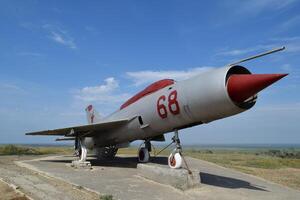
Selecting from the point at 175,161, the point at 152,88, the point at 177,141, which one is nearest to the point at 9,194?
the point at 175,161

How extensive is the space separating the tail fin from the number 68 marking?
1128 centimetres

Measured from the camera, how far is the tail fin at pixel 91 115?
25.2 meters

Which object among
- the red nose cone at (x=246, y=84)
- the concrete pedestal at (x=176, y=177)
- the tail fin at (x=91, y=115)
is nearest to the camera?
the red nose cone at (x=246, y=84)

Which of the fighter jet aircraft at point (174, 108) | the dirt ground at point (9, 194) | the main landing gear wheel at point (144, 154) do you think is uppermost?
the fighter jet aircraft at point (174, 108)

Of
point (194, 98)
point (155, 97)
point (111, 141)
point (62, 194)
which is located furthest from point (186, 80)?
point (111, 141)

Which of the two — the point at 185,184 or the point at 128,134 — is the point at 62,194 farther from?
the point at 128,134

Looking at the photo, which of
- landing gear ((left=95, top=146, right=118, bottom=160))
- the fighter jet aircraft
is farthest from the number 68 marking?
landing gear ((left=95, top=146, right=118, bottom=160))

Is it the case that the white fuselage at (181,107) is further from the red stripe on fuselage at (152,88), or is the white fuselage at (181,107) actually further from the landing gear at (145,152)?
the landing gear at (145,152)

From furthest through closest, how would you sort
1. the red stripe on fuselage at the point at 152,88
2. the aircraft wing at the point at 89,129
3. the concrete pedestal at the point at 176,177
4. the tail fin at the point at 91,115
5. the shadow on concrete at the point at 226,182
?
the tail fin at the point at 91,115
the aircraft wing at the point at 89,129
the red stripe on fuselage at the point at 152,88
the shadow on concrete at the point at 226,182
the concrete pedestal at the point at 176,177

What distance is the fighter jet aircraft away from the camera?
35.6 feet

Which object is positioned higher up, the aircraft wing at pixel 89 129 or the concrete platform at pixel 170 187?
the aircraft wing at pixel 89 129

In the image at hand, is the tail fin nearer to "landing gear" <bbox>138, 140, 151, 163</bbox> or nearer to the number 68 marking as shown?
"landing gear" <bbox>138, 140, 151, 163</bbox>

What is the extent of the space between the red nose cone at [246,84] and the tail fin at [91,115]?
15465mm

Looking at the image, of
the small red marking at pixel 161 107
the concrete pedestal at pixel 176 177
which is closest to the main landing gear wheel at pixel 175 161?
the concrete pedestal at pixel 176 177
